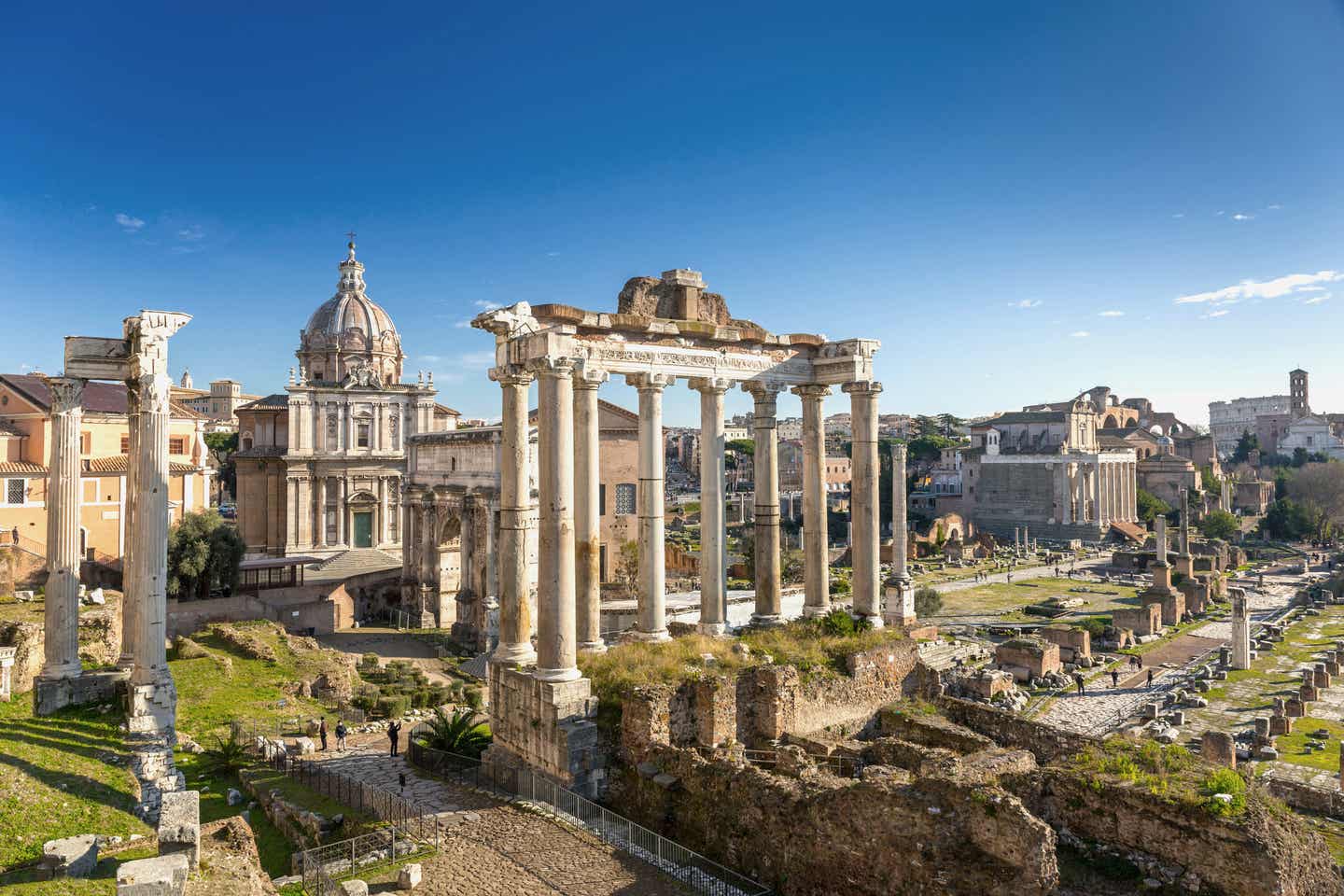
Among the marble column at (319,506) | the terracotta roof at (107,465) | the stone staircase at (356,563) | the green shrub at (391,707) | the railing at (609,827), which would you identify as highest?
the terracotta roof at (107,465)

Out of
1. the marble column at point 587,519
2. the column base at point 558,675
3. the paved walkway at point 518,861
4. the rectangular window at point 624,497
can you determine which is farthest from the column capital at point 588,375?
the rectangular window at point 624,497

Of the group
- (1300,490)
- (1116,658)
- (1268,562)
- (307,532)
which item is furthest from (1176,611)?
(1300,490)

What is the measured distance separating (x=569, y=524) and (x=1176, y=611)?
45503 millimetres

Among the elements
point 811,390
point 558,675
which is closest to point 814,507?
point 811,390

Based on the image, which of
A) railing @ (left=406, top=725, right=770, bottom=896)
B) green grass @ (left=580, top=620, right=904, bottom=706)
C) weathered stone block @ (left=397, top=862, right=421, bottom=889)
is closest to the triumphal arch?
railing @ (left=406, top=725, right=770, bottom=896)

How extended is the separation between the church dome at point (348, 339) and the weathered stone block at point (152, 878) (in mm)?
39478

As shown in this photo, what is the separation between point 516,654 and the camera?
14.0 m

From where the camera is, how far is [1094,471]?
302ft

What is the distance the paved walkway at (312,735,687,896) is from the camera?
9.90 m

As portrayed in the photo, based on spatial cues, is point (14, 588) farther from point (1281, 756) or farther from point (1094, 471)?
point (1094, 471)

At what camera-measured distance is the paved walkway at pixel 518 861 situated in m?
9.90

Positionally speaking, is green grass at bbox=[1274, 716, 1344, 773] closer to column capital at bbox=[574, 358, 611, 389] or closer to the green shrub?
column capital at bbox=[574, 358, 611, 389]

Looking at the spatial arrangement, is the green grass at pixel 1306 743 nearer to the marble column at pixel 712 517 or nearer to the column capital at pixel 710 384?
the marble column at pixel 712 517

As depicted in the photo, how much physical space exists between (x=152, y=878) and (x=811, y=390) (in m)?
13.7
